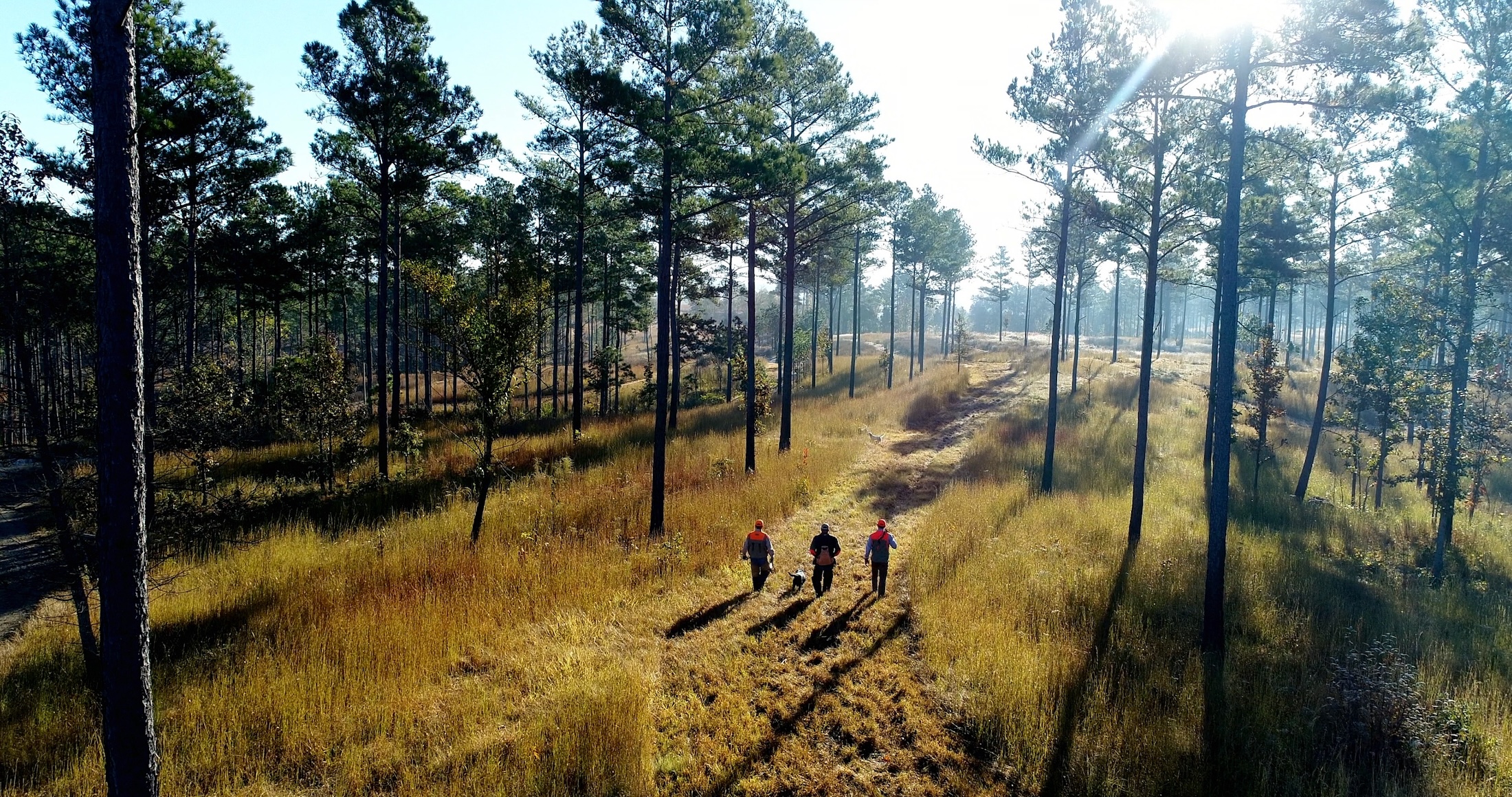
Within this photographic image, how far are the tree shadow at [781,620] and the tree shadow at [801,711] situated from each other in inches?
51.1

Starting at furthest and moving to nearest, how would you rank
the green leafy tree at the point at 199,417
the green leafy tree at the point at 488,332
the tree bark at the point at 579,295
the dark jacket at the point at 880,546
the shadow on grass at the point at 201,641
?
1. the tree bark at the point at 579,295
2. the green leafy tree at the point at 199,417
3. the green leafy tree at the point at 488,332
4. the dark jacket at the point at 880,546
5. the shadow on grass at the point at 201,641

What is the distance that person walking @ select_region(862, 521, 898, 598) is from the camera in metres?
9.99

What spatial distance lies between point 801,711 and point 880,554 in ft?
12.6

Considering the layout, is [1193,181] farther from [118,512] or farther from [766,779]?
[118,512]

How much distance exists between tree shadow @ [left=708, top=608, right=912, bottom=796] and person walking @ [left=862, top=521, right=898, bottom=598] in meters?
0.89

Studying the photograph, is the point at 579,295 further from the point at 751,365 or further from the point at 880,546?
the point at 880,546

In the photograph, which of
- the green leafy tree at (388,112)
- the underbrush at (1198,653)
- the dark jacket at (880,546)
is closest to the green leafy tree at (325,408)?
the green leafy tree at (388,112)

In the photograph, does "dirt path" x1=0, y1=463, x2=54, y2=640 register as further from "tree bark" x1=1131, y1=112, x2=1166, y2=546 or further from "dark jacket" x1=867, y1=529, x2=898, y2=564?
"tree bark" x1=1131, y1=112, x2=1166, y2=546

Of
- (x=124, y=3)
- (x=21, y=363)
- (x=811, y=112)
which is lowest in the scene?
(x=21, y=363)

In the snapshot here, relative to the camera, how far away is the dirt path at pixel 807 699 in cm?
572

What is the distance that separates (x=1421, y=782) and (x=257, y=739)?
11326 millimetres

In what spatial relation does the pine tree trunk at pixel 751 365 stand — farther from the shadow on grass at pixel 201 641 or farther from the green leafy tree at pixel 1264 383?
the green leafy tree at pixel 1264 383

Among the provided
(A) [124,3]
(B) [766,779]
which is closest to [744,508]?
(B) [766,779]

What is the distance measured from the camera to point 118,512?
4000 millimetres
